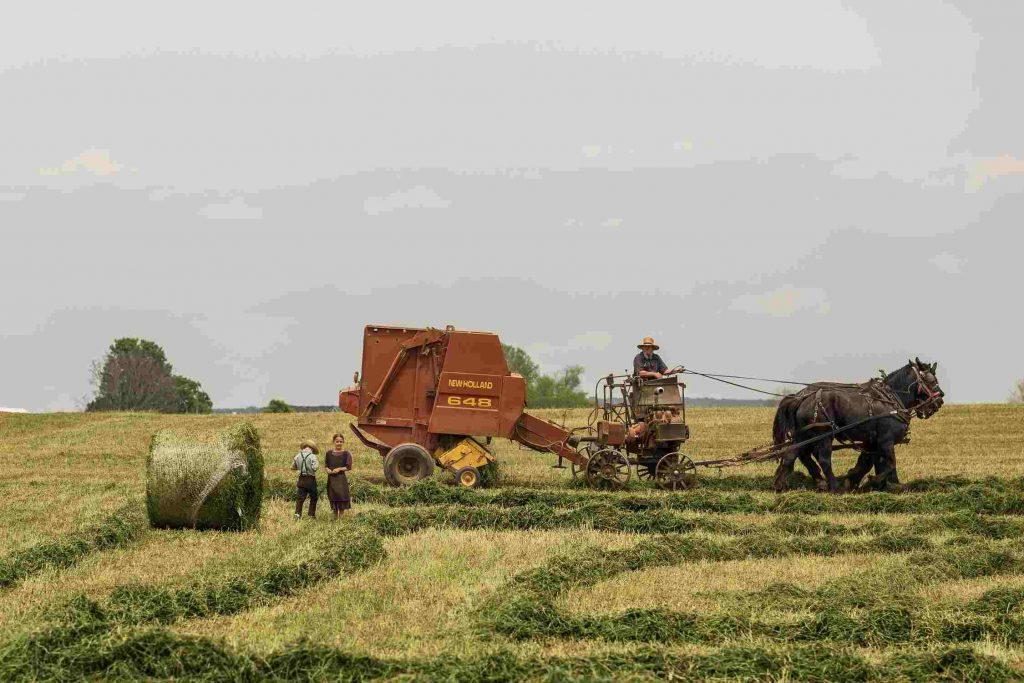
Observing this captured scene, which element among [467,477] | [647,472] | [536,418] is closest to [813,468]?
[647,472]

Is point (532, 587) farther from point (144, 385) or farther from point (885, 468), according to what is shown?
point (144, 385)

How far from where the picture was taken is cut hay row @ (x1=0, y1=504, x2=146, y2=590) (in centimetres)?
1297

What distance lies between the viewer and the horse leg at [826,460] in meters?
20.8

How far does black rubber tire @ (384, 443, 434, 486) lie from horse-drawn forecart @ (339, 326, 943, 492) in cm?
2

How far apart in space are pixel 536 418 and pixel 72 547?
950 centimetres

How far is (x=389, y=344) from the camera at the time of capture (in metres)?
21.7

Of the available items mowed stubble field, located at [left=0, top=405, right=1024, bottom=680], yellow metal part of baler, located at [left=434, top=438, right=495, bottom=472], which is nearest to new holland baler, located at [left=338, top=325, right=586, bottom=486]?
yellow metal part of baler, located at [left=434, top=438, right=495, bottom=472]

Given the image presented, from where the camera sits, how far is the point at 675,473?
843 inches

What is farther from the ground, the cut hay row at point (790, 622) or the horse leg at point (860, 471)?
the horse leg at point (860, 471)

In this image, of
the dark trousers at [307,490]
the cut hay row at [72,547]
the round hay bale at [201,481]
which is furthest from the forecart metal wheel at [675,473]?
the cut hay row at [72,547]

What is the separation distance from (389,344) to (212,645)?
1287cm

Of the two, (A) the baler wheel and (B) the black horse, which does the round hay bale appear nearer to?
(A) the baler wheel

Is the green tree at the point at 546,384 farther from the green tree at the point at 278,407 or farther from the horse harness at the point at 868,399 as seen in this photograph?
the horse harness at the point at 868,399

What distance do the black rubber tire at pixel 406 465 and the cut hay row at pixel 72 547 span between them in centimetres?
537
